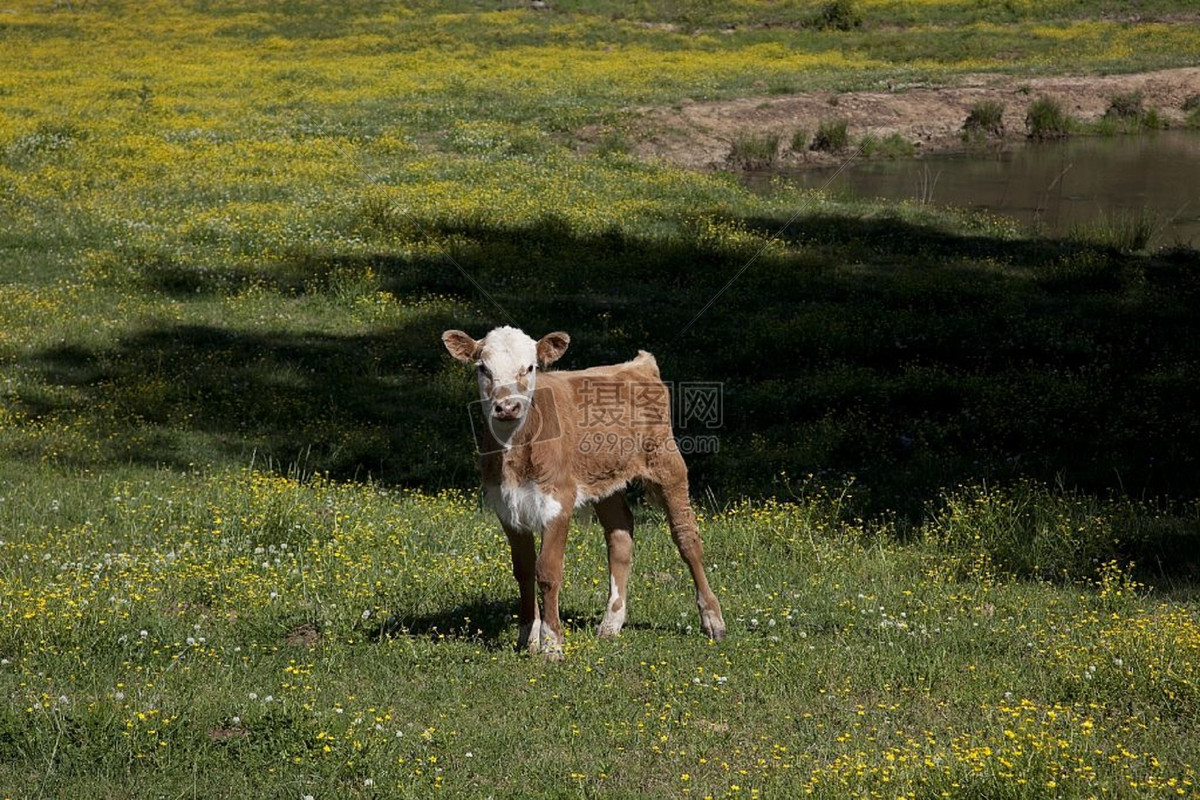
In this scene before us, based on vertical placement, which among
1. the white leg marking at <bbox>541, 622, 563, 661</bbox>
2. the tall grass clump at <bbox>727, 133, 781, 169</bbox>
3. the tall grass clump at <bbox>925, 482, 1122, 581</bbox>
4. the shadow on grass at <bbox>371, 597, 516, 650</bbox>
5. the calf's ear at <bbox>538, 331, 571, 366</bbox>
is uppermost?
the calf's ear at <bbox>538, 331, 571, 366</bbox>

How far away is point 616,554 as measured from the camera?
9.55 meters

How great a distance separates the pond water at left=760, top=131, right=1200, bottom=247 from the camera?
30.0m

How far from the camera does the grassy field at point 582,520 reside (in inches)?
287

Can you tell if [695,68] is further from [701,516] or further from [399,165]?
[701,516]

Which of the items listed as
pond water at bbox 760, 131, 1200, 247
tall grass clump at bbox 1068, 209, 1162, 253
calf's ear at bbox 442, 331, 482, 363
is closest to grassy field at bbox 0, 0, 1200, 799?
tall grass clump at bbox 1068, 209, 1162, 253

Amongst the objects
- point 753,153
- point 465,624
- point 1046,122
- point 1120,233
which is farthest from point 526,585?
point 1046,122

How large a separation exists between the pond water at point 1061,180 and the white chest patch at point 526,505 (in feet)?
66.6

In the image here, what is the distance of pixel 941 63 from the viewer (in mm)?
50750

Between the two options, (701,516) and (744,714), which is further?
(701,516)

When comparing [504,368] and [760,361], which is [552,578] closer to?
[504,368]

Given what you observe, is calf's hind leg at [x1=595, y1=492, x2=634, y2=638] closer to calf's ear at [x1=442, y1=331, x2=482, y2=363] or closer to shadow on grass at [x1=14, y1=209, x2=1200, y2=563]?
Result: calf's ear at [x1=442, y1=331, x2=482, y2=363]

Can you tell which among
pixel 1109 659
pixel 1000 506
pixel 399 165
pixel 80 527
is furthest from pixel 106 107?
pixel 1109 659

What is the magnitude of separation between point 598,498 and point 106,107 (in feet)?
107

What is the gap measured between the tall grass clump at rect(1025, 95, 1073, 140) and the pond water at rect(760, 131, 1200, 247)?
2.15ft
